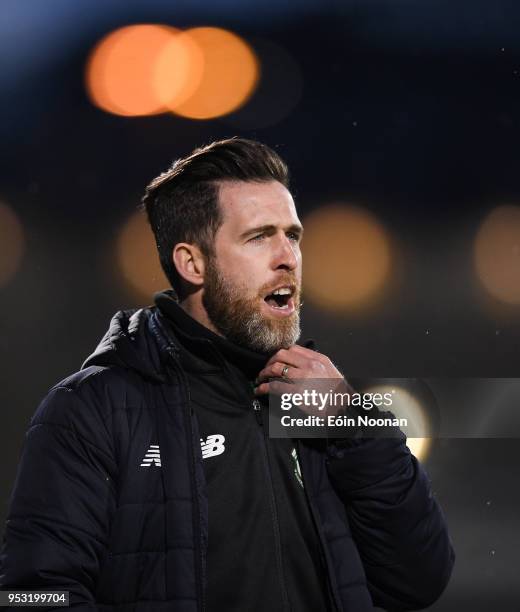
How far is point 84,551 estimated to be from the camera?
1175 millimetres

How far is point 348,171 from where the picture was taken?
12.0ft

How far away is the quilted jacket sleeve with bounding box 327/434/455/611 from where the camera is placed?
132cm

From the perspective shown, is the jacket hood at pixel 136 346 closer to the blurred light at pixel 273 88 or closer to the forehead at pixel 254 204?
the forehead at pixel 254 204

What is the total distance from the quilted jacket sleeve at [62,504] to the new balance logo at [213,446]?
174mm

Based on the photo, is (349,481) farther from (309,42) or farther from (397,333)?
(309,42)

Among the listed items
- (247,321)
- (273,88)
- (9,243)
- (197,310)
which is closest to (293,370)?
(247,321)

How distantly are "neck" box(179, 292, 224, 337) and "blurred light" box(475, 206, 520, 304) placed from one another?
2.47 metres

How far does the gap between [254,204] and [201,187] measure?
15cm

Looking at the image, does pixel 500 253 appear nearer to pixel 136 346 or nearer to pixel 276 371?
pixel 276 371

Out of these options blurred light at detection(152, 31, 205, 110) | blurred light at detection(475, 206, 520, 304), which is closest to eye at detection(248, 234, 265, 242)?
blurred light at detection(152, 31, 205, 110)

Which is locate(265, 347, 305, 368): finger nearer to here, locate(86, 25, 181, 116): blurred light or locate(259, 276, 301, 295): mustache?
locate(259, 276, 301, 295): mustache

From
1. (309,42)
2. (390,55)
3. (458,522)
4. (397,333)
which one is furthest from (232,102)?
(458,522)

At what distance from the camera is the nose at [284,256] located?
1.51m

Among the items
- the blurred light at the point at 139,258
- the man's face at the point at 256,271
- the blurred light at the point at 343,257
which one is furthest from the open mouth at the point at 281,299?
the blurred light at the point at 343,257
